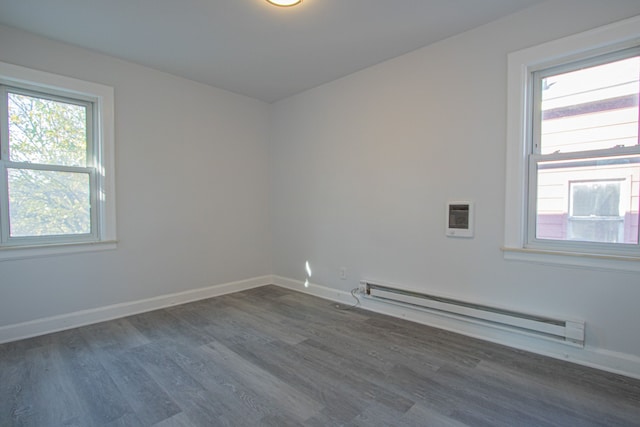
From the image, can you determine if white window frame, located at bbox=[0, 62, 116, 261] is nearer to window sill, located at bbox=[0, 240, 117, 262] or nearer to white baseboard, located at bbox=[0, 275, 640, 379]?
window sill, located at bbox=[0, 240, 117, 262]

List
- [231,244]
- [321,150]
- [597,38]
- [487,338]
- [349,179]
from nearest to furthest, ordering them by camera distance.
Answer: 1. [597,38]
2. [487,338]
3. [349,179]
4. [321,150]
5. [231,244]

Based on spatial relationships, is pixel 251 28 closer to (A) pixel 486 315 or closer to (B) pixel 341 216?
(B) pixel 341 216

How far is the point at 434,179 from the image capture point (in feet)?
9.43

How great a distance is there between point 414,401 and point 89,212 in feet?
10.9

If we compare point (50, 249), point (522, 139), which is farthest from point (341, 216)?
point (50, 249)

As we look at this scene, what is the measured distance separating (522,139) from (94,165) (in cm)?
391

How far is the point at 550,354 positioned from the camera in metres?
2.29

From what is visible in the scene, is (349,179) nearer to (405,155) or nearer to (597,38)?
(405,155)

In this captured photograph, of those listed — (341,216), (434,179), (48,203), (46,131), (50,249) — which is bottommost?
(50,249)

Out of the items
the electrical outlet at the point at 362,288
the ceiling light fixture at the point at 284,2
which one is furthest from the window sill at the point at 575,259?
the ceiling light fixture at the point at 284,2

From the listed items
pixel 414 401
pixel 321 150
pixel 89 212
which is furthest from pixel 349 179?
pixel 89 212

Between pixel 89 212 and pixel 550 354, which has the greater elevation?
pixel 89 212

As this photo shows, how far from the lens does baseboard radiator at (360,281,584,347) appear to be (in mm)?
2188

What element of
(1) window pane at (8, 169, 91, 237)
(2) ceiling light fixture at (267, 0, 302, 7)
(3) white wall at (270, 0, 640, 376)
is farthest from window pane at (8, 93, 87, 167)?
(3) white wall at (270, 0, 640, 376)
